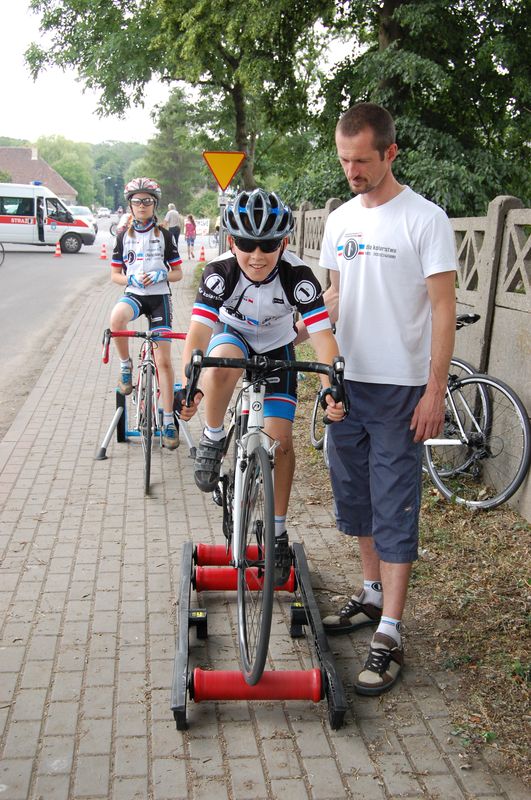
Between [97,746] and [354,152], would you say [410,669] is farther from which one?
[354,152]

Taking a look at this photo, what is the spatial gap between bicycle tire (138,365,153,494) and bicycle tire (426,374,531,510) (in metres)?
2.03

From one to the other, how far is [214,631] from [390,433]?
1310 mm

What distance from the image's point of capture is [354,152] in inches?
135

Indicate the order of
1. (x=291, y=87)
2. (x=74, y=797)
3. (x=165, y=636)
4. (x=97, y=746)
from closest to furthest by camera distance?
(x=74, y=797) → (x=97, y=746) → (x=165, y=636) → (x=291, y=87)

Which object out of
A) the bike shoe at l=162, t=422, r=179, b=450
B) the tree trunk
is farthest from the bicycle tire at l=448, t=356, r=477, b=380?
the tree trunk

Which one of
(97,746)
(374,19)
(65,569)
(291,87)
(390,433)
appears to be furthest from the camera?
(291,87)

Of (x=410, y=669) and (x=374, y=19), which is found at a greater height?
(x=374, y=19)

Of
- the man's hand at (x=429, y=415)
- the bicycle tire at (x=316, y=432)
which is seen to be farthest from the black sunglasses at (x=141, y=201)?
the man's hand at (x=429, y=415)

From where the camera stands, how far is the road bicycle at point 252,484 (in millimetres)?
3293

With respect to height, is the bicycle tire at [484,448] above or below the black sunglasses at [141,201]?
below

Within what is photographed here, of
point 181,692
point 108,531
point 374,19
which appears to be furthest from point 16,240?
point 181,692

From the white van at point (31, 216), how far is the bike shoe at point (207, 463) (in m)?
33.6

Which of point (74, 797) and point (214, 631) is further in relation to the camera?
point (214, 631)

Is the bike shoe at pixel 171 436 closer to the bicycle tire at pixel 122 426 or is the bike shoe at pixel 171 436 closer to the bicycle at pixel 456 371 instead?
the bicycle tire at pixel 122 426
